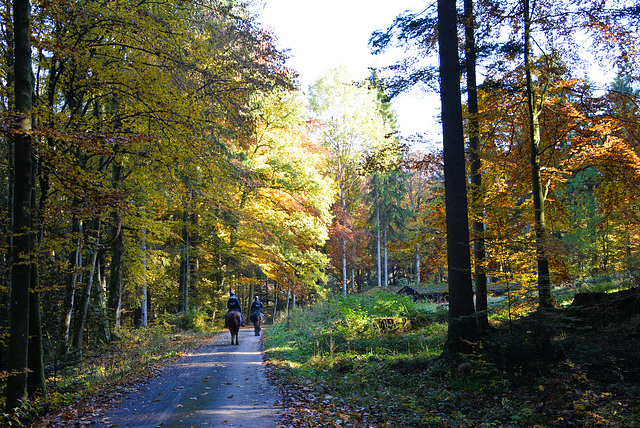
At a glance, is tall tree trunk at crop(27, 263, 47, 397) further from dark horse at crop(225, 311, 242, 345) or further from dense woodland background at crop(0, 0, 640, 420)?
dark horse at crop(225, 311, 242, 345)

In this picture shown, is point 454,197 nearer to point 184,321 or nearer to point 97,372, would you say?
point 97,372

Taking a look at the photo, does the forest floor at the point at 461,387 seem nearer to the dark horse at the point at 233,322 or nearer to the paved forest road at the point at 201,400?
the paved forest road at the point at 201,400

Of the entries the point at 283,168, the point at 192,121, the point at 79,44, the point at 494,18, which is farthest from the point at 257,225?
the point at 494,18

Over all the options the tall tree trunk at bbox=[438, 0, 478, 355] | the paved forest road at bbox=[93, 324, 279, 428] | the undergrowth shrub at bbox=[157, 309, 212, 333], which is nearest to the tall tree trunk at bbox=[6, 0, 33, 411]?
the paved forest road at bbox=[93, 324, 279, 428]

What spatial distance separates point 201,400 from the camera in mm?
6602

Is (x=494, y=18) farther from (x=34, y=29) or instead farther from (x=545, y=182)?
(x=34, y=29)

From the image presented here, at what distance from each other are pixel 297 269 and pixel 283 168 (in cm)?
599

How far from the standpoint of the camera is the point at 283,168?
20.3 metres

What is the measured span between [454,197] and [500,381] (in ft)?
12.6

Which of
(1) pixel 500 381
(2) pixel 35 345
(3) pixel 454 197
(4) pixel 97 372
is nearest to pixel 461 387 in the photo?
(1) pixel 500 381

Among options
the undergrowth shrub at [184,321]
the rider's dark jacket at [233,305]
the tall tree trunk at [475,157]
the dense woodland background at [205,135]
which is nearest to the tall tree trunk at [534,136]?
the dense woodland background at [205,135]

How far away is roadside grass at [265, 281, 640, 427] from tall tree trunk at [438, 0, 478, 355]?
62 centimetres

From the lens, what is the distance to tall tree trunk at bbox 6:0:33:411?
607cm

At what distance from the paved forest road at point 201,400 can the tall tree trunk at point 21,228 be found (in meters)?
1.60
